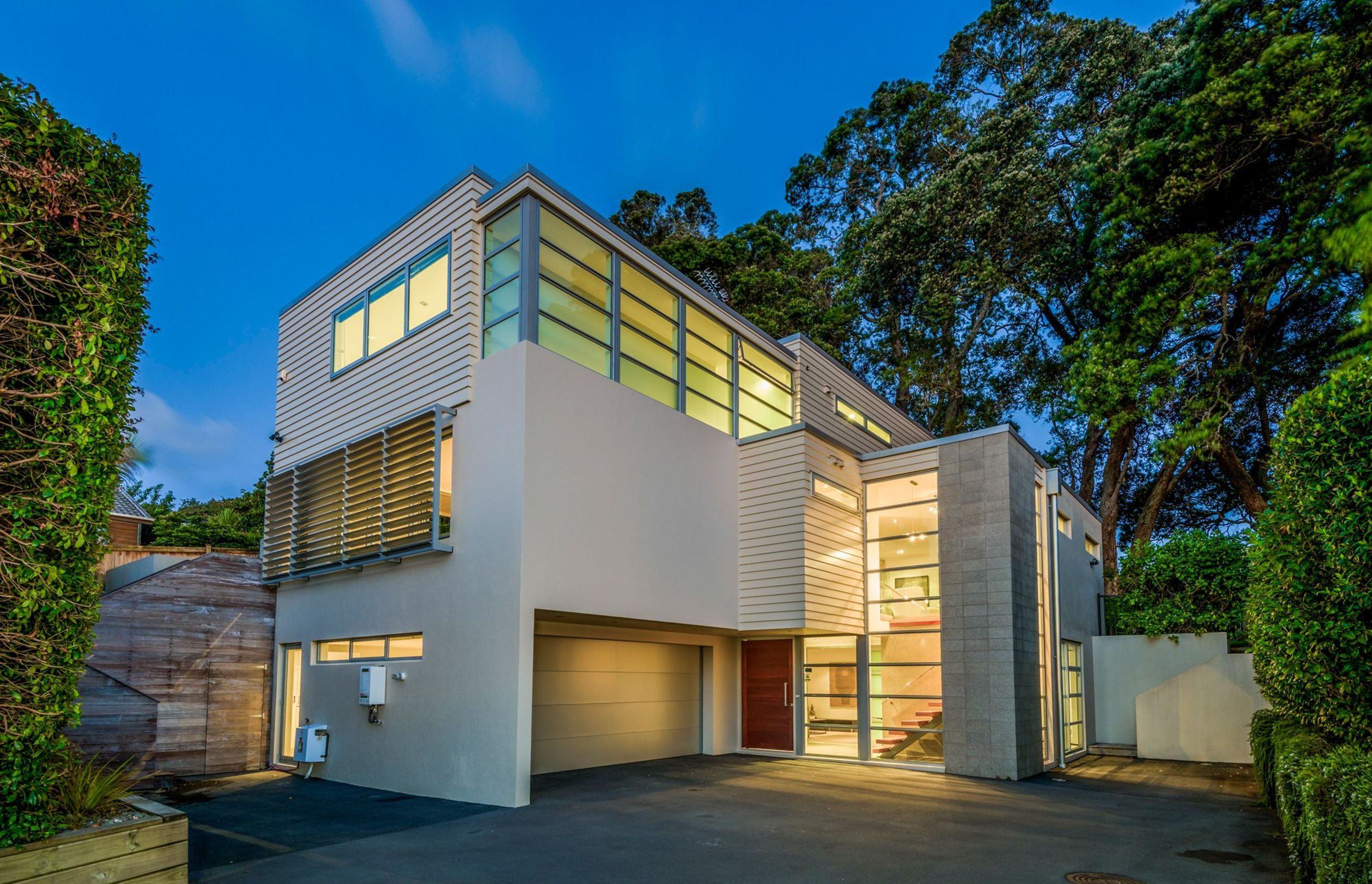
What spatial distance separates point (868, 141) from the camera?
86.3 feet

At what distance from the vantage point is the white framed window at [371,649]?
9.82 metres

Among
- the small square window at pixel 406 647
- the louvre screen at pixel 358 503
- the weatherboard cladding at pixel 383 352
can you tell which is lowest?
the small square window at pixel 406 647

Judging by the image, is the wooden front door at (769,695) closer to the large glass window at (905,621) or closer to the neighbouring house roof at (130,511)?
the large glass window at (905,621)

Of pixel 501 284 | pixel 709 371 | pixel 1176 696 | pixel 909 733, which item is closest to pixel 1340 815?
pixel 909 733

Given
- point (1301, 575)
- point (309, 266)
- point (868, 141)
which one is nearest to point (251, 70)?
point (309, 266)

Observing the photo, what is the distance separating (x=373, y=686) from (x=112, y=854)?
5.28m

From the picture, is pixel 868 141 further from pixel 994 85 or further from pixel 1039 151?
pixel 1039 151

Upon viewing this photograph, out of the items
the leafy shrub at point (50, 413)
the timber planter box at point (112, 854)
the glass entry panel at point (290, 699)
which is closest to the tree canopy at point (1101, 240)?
the leafy shrub at point (50, 413)

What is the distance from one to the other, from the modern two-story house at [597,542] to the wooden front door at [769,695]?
39 mm

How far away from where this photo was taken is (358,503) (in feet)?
35.2

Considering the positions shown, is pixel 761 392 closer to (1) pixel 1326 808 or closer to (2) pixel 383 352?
(2) pixel 383 352

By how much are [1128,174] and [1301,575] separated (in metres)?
14.1

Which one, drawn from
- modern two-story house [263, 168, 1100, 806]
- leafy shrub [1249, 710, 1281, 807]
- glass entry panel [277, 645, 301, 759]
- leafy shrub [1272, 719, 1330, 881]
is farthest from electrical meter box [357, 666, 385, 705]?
leafy shrub [1249, 710, 1281, 807]

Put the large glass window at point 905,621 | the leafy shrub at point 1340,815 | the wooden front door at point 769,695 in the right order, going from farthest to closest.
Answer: the wooden front door at point 769,695, the large glass window at point 905,621, the leafy shrub at point 1340,815
